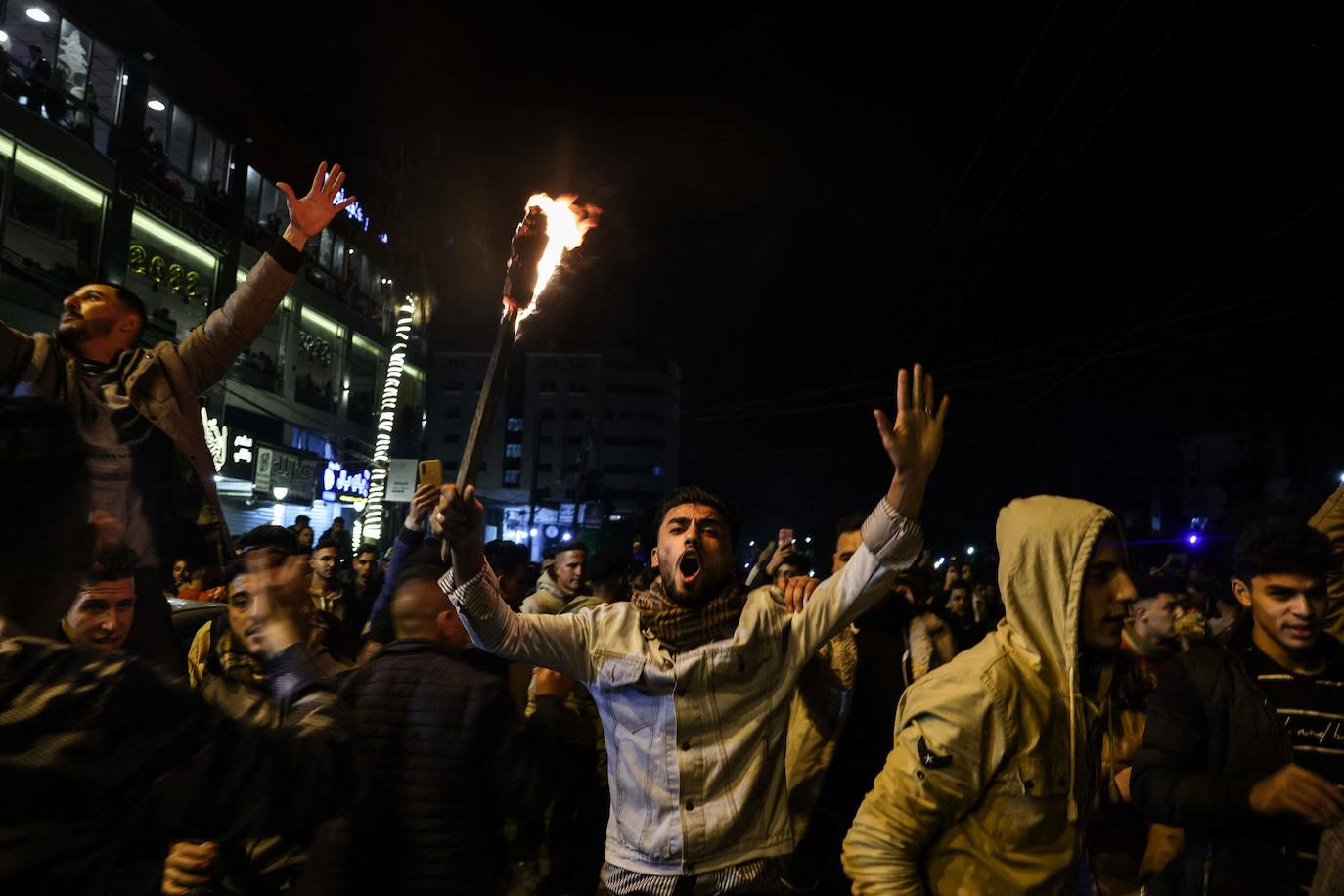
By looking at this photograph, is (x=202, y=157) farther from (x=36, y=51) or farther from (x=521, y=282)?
(x=521, y=282)

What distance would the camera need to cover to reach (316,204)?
13.3ft

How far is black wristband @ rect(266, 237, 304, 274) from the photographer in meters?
3.79

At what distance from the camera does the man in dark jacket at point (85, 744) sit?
1.51 metres

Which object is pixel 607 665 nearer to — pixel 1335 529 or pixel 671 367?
pixel 1335 529

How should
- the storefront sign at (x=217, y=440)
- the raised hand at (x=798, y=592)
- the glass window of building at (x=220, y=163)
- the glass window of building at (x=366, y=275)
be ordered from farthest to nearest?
the glass window of building at (x=366, y=275) < the glass window of building at (x=220, y=163) < the storefront sign at (x=217, y=440) < the raised hand at (x=798, y=592)

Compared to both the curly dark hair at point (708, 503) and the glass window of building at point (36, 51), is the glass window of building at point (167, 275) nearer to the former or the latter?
the glass window of building at point (36, 51)

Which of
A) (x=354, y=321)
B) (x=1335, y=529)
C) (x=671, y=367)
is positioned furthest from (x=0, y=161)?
(x=671, y=367)

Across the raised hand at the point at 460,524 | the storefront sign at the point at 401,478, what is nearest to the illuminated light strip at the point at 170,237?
the storefront sign at the point at 401,478

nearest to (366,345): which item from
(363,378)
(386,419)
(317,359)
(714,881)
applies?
(363,378)

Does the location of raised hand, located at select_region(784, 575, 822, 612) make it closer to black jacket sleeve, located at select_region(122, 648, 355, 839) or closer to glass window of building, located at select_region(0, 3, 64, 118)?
black jacket sleeve, located at select_region(122, 648, 355, 839)

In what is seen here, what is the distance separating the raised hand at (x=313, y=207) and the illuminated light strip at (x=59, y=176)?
2028 centimetres

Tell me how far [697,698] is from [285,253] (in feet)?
8.44

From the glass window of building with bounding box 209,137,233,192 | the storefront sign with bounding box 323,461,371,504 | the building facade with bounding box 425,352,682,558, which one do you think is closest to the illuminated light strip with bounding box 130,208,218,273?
the glass window of building with bounding box 209,137,233,192

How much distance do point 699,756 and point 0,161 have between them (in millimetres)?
22458
